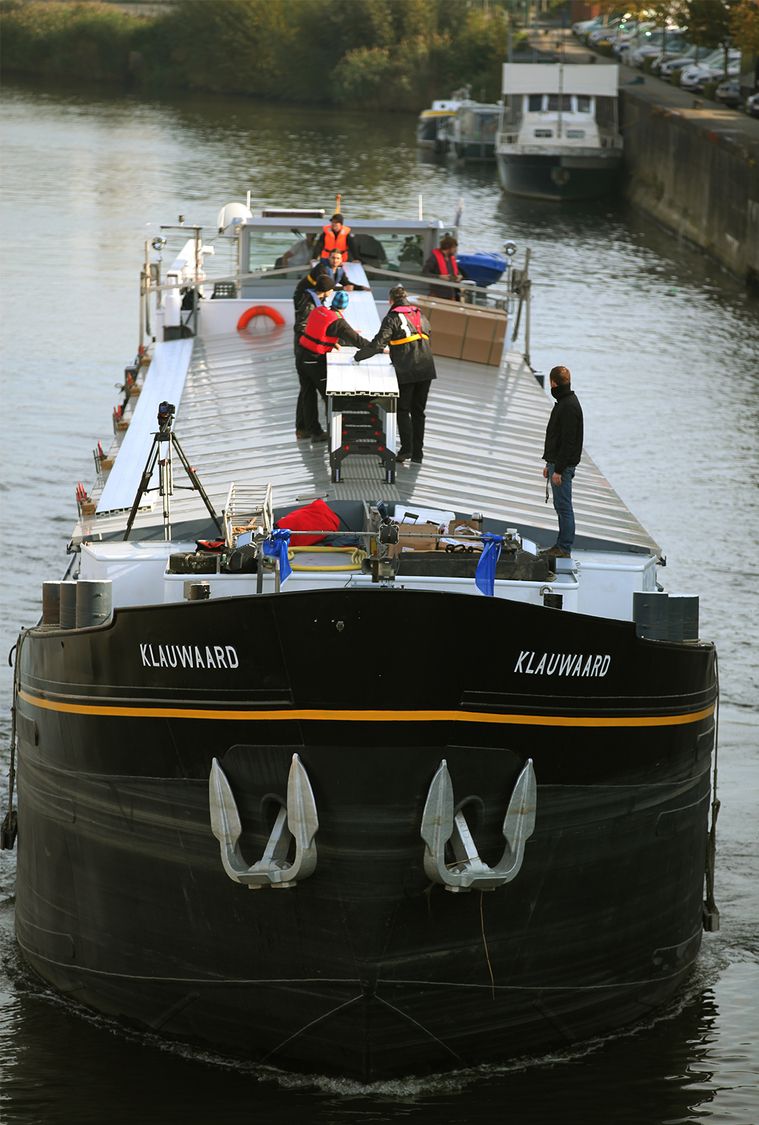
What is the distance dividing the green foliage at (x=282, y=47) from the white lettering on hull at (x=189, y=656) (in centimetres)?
7972

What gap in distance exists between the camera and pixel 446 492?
1491cm

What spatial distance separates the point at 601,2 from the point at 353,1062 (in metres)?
74.9

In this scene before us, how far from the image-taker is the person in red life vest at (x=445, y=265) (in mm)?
23531

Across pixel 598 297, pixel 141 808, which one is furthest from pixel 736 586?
pixel 598 297

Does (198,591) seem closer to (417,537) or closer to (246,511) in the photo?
(417,537)

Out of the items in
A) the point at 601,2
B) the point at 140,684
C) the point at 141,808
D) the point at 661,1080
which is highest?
the point at 601,2

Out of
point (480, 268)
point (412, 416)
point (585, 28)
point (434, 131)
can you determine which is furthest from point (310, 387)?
point (585, 28)

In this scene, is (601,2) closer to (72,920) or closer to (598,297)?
(598,297)

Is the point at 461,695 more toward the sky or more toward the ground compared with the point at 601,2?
more toward the ground

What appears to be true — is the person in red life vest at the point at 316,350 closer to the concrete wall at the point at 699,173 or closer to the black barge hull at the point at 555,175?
the concrete wall at the point at 699,173

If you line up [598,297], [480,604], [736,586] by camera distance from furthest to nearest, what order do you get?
[598,297]
[736,586]
[480,604]

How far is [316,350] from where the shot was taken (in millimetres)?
16359

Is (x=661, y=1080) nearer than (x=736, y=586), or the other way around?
(x=661, y=1080)

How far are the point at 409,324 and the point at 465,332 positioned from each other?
5253 millimetres
